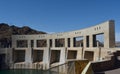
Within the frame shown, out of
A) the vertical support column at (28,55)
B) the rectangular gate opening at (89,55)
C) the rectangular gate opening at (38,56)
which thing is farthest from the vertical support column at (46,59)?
the rectangular gate opening at (89,55)

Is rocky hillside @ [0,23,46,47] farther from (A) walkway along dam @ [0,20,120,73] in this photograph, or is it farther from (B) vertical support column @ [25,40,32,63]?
(B) vertical support column @ [25,40,32,63]

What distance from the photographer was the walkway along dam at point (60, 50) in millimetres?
33347

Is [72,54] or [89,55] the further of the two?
[72,54]

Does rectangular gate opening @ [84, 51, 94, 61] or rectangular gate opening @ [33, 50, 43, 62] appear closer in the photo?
rectangular gate opening @ [84, 51, 94, 61]

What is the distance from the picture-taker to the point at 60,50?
1996 inches

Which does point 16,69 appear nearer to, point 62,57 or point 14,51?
point 14,51

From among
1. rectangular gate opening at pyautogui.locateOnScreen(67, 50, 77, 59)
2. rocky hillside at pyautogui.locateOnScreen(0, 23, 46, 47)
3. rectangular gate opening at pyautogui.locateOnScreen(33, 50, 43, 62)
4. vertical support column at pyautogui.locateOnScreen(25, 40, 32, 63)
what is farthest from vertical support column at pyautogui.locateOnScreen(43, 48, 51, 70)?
rocky hillside at pyautogui.locateOnScreen(0, 23, 46, 47)

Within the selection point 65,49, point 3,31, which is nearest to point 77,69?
point 65,49

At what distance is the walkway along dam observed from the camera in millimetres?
33347

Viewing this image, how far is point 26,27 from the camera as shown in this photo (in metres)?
99.3

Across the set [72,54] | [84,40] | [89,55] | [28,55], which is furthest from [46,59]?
[89,55]

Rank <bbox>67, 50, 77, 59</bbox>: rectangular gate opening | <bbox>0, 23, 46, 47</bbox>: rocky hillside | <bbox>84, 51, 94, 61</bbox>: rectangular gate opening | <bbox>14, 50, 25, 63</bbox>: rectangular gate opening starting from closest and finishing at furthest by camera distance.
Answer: <bbox>84, 51, 94, 61</bbox>: rectangular gate opening < <bbox>67, 50, 77, 59</bbox>: rectangular gate opening < <bbox>14, 50, 25, 63</bbox>: rectangular gate opening < <bbox>0, 23, 46, 47</bbox>: rocky hillside

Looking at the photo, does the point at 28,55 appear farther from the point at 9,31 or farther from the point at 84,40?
the point at 9,31

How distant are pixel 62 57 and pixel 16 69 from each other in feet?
52.4
